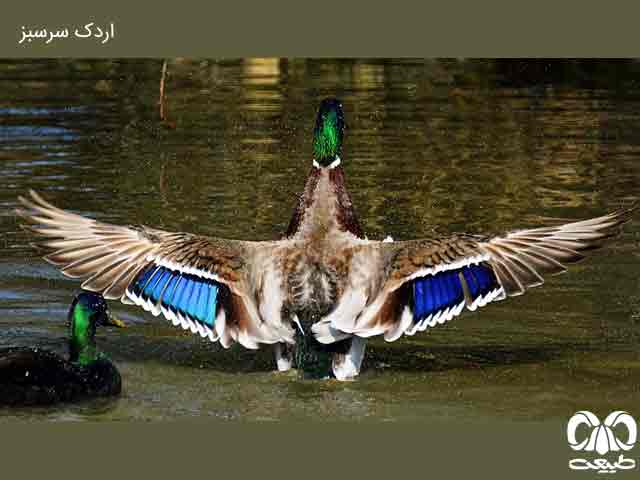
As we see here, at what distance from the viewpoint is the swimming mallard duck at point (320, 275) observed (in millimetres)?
7570

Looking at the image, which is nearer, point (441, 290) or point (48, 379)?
point (48, 379)

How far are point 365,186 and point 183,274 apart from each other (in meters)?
5.02

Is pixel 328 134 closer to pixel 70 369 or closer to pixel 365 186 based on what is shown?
pixel 70 369

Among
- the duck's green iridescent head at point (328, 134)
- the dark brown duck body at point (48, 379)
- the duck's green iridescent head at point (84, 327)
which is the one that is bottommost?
the dark brown duck body at point (48, 379)

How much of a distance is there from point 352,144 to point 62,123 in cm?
313

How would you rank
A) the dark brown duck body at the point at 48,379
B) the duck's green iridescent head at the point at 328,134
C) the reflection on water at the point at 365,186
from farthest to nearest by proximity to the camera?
the duck's green iridescent head at the point at 328,134
the reflection on water at the point at 365,186
the dark brown duck body at the point at 48,379

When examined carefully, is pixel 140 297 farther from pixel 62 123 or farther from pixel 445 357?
pixel 62 123

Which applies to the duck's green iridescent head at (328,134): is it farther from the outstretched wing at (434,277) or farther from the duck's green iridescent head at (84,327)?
the duck's green iridescent head at (84,327)

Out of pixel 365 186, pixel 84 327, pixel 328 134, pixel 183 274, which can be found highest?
pixel 365 186

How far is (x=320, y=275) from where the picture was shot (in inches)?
297

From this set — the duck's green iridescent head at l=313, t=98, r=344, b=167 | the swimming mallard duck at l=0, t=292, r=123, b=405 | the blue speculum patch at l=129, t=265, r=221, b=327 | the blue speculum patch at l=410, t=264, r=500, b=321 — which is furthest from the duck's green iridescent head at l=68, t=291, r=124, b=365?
the blue speculum patch at l=410, t=264, r=500, b=321

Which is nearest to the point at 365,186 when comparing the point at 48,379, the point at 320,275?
the point at 320,275

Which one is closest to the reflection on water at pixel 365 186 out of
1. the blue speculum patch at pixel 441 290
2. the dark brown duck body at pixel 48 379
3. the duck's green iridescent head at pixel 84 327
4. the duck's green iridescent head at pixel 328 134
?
the dark brown duck body at pixel 48 379

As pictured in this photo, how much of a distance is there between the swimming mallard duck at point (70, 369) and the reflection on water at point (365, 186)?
9 centimetres
